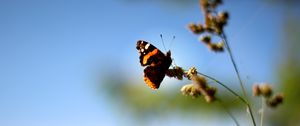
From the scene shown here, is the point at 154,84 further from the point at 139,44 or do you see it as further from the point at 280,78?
the point at 280,78

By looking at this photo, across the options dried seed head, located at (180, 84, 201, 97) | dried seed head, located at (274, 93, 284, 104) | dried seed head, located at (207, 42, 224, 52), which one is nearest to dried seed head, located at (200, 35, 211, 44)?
dried seed head, located at (207, 42, 224, 52)

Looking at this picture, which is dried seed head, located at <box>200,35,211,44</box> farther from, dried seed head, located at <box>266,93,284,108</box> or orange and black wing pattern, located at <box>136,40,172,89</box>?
dried seed head, located at <box>266,93,284,108</box>

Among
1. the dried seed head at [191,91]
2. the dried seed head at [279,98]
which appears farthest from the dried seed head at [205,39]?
the dried seed head at [279,98]

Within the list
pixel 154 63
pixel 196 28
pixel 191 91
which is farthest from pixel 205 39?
pixel 154 63

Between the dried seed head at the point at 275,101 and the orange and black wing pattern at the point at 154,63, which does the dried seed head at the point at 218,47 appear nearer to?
the orange and black wing pattern at the point at 154,63

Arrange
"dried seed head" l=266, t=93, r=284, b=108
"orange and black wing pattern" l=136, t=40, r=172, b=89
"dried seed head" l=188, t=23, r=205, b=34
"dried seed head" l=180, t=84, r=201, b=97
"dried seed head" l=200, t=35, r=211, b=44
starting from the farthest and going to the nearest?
"orange and black wing pattern" l=136, t=40, r=172, b=89 < "dried seed head" l=200, t=35, r=211, b=44 < "dried seed head" l=188, t=23, r=205, b=34 < "dried seed head" l=180, t=84, r=201, b=97 < "dried seed head" l=266, t=93, r=284, b=108

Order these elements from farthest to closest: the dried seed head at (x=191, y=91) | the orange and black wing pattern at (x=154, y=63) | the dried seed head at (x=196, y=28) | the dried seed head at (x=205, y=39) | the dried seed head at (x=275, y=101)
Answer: the orange and black wing pattern at (x=154, y=63) < the dried seed head at (x=205, y=39) < the dried seed head at (x=196, y=28) < the dried seed head at (x=191, y=91) < the dried seed head at (x=275, y=101)

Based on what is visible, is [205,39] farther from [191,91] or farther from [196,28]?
[191,91]

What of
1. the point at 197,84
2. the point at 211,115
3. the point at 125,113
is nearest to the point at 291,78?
the point at 211,115
